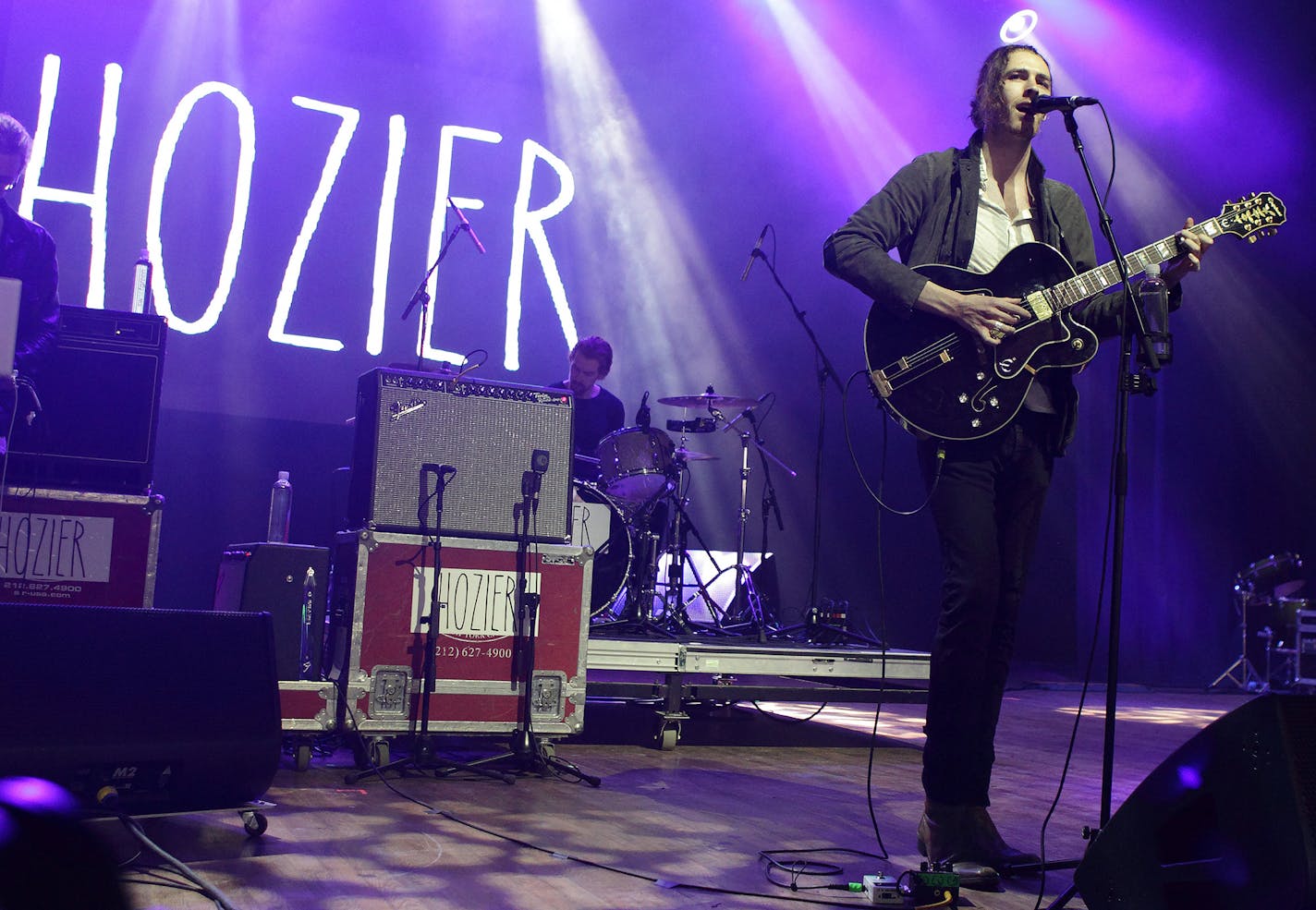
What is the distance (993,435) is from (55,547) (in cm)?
277

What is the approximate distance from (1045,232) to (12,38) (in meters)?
5.93

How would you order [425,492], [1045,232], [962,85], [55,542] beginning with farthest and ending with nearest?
[962,85], [425,492], [55,542], [1045,232]

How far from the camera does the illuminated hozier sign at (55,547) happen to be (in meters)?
3.38

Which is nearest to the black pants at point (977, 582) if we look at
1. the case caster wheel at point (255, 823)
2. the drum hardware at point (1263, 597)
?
the case caster wheel at point (255, 823)

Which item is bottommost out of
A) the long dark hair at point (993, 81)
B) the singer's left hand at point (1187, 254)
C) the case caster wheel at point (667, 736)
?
the case caster wheel at point (667, 736)

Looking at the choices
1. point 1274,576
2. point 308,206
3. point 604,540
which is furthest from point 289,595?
point 1274,576

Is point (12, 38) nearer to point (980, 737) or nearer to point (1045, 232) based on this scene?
point (1045, 232)

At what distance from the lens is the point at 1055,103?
2373 millimetres

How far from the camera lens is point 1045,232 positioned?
267 cm

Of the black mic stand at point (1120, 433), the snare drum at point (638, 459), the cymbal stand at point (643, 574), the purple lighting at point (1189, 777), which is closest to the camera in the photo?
the purple lighting at point (1189, 777)

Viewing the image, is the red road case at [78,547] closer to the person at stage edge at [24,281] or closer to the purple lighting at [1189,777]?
the person at stage edge at [24,281]

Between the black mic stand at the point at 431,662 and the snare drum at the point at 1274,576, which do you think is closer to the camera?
the black mic stand at the point at 431,662

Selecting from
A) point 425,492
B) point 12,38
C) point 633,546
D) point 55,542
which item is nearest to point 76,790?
point 55,542

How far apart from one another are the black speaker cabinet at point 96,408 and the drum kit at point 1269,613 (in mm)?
8821
